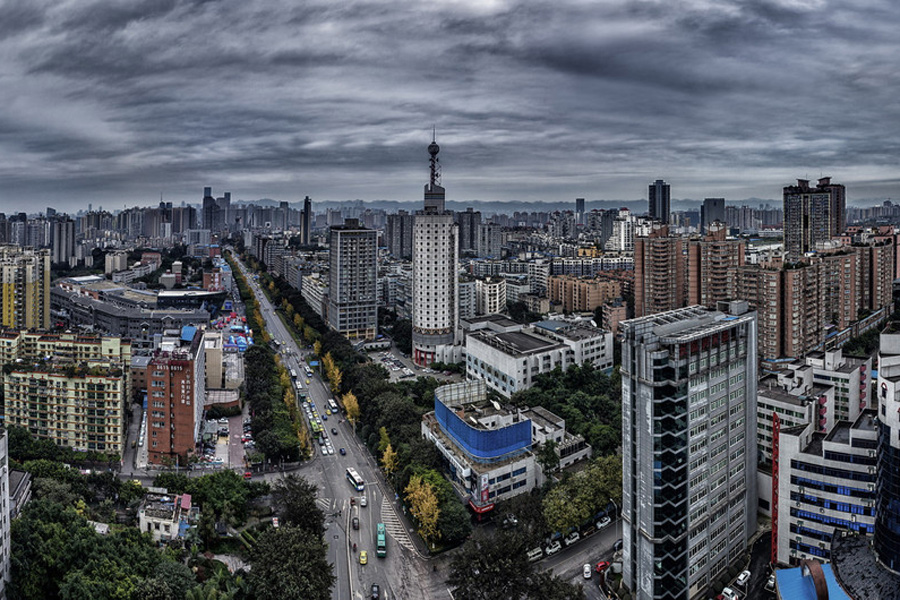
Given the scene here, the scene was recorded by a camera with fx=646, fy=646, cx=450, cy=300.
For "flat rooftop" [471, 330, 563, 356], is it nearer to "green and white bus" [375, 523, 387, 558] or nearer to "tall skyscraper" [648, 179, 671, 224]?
"green and white bus" [375, 523, 387, 558]

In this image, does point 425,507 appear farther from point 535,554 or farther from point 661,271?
point 661,271

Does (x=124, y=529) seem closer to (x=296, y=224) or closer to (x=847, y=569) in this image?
(x=847, y=569)

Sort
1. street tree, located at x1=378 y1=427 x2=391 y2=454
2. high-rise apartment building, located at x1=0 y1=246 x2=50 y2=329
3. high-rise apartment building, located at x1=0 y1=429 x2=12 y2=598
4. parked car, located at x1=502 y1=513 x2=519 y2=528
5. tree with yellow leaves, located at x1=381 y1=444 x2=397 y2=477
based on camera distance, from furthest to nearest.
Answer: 1. high-rise apartment building, located at x1=0 y1=246 x2=50 y2=329
2. street tree, located at x1=378 y1=427 x2=391 y2=454
3. tree with yellow leaves, located at x1=381 y1=444 x2=397 y2=477
4. parked car, located at x1=502 y1=513 x2=519 y2=528
5. high-rise apartment building, located at x1=0 y1=429 x2=12 y2=598

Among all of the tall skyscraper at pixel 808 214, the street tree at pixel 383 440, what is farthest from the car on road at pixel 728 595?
the tall skyscraper at pixel 808 214

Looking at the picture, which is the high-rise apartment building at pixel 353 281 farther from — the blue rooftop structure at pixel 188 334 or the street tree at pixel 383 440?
the street tree at pixel 383 440

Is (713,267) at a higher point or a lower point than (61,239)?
lower

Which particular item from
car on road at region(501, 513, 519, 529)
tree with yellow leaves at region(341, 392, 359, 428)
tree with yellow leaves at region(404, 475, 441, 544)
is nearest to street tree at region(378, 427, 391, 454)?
tree with yellow leaves at region(341, 392, 359, 428)

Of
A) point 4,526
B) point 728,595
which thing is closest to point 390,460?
point 4,526
